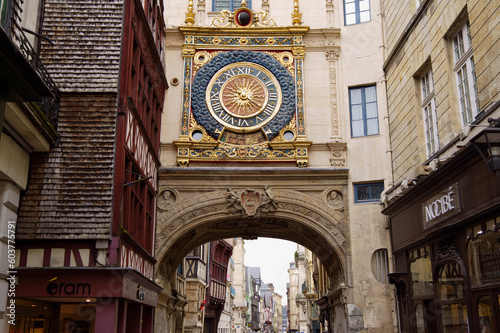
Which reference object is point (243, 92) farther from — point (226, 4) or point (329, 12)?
point (329, 12)

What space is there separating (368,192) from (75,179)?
9494mm

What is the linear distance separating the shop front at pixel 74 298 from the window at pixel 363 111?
877 cm

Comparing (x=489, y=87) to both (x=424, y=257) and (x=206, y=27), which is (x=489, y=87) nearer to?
(x=424, y=257)

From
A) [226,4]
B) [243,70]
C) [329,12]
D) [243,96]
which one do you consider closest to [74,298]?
[243,96]

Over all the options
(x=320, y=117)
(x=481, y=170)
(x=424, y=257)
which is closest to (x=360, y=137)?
(x=320, y=117)

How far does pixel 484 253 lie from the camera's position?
9.92 meters

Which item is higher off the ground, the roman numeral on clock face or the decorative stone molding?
the roman numeral on clock face

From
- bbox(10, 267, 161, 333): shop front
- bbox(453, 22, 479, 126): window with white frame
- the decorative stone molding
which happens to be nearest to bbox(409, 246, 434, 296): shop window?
bbox(453, 22, 479, 126): window with white frame

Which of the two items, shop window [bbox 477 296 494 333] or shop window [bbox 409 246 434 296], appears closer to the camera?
shop window [bbox 477 296 494 333]

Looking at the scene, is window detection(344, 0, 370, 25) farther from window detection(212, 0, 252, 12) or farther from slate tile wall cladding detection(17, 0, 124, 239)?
slate tile wall cladding detection(17, 0, 124, 239)

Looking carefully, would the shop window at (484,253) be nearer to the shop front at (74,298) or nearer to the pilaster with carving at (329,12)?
the shop front at (74,298)

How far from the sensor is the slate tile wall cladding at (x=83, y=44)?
1179 centimetres

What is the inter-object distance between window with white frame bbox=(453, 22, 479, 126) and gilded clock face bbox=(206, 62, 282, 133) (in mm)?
7375

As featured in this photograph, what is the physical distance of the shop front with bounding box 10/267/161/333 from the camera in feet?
34.6
